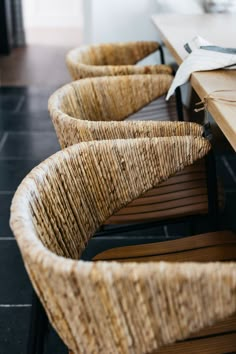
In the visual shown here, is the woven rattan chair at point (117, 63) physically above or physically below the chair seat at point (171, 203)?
above

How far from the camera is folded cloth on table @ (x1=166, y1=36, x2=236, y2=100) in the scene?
52.7 inches

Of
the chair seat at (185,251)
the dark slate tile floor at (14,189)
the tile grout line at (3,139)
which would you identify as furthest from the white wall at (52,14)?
the chair seat at (185,251)

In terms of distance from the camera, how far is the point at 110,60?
206 centimetres

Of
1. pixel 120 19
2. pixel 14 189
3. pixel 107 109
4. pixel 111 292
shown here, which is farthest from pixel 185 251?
pixel 120 19

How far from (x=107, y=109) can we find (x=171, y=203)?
0.38 m

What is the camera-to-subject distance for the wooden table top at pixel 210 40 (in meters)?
1.05

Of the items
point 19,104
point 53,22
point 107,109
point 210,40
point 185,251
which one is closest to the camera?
point 185,251

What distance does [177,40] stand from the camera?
5.81 feet

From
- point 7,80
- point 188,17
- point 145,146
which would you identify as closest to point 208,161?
point 145,146

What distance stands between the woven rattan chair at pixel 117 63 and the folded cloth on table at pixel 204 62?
0.34 metres

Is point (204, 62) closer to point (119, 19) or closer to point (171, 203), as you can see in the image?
point (171, 203)

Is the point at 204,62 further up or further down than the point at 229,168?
further up

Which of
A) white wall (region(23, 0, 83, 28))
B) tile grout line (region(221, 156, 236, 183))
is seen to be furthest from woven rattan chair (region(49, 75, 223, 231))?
white wall (region(23, 0, 83, 28))

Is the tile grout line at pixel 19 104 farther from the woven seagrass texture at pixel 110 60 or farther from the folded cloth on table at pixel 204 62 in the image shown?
the folded cloth on table at pixel 204 62
